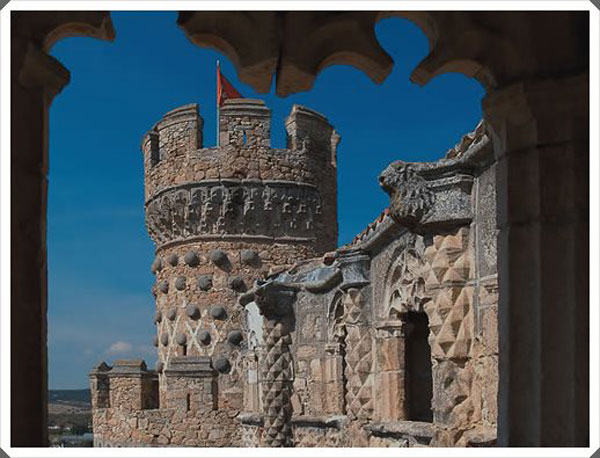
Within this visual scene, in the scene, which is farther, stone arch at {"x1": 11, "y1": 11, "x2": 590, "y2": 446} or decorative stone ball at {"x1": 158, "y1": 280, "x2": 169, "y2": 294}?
decorative stone ball at {"x1": 158, "y1": 280, "x2": 169, "y2": 294}

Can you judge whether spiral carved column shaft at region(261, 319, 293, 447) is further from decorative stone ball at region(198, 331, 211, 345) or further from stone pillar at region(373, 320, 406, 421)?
decorative stone ball at region(198, 331, 211, 345)

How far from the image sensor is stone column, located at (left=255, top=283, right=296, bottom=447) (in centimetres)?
1365

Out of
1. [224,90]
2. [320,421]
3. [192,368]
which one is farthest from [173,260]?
[320,421]

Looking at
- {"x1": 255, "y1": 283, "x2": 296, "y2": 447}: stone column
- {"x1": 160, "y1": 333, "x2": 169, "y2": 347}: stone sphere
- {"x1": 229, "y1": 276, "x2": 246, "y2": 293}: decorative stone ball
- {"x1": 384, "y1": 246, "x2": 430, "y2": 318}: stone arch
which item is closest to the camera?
{"x1": 384, "y1": 246, "x2": 430, "y2": 318}: stone arch

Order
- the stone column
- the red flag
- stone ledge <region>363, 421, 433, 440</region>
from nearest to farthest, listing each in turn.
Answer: stone ledge <region>363, 421, 433, 440</region>, the stone column, the red flag

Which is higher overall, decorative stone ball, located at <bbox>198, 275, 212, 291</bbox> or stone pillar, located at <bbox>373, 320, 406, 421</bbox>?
decorative stone ball, located at <bbox>198, 275, 212, 291</bbox>

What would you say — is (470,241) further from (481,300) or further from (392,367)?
(392,367)

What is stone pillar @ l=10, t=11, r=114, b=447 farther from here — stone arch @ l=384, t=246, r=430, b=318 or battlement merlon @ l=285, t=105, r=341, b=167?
battlement merlon @ l=285, t=105, r=341, b=167

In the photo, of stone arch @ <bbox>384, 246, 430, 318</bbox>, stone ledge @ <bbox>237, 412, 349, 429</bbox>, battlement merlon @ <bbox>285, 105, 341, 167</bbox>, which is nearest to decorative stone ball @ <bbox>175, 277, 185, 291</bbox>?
battlement merlon @ <bbox>285, 105, 341, 167</bbox>

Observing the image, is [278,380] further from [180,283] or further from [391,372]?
[180,283]

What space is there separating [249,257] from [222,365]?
8.66 ft

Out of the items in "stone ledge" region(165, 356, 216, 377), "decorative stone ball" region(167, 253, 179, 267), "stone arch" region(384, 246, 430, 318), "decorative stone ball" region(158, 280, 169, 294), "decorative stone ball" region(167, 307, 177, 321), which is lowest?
"stone ledge" region(165, 356, 216, 377)

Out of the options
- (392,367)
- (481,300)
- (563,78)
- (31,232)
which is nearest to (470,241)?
(481,300)

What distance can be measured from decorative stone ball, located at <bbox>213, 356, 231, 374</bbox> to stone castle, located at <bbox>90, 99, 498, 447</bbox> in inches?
2.1
